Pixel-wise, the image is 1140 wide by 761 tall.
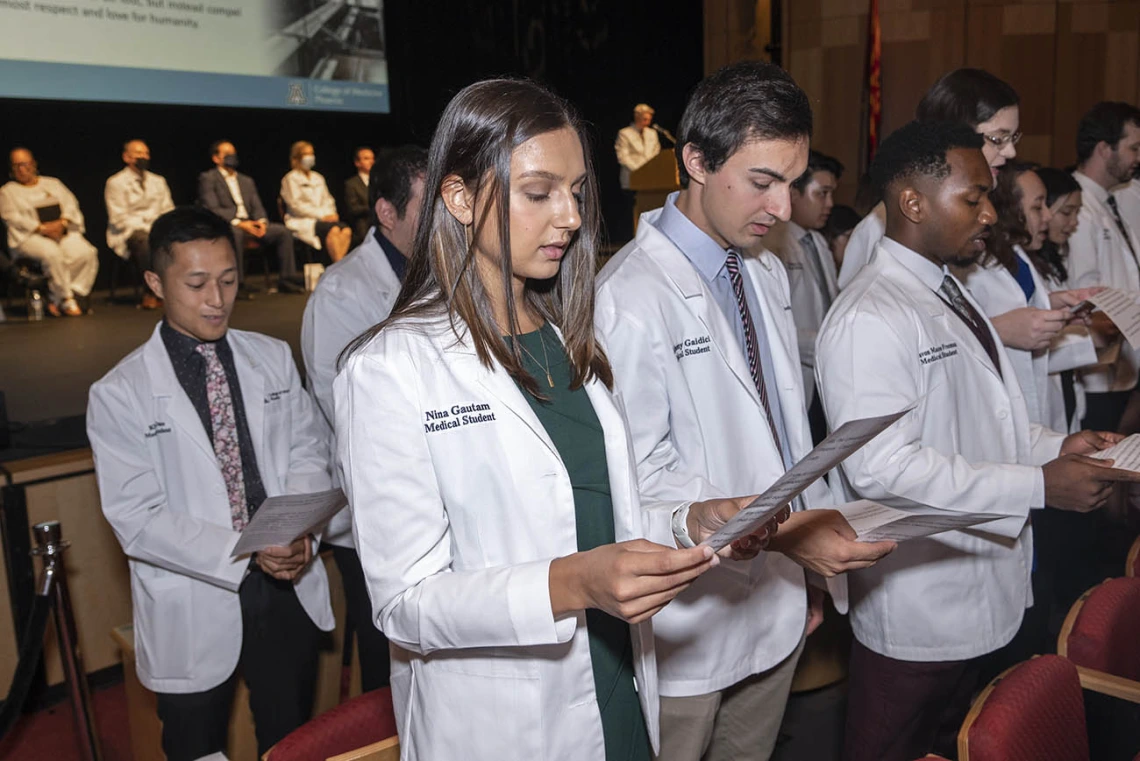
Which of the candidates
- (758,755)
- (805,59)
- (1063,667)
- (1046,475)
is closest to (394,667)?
(758,755)

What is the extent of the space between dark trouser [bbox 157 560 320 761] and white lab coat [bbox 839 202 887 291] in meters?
1.87

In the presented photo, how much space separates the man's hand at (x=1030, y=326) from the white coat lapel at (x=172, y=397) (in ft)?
6.35

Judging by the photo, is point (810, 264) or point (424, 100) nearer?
point (810, 264)

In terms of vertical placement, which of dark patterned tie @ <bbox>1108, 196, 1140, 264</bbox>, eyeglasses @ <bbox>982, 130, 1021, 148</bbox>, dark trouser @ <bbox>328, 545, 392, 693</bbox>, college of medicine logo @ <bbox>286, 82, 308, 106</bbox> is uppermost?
college of medicine logo @ <bbox>286, 82, 308, 106</bbox>

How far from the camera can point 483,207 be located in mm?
1215

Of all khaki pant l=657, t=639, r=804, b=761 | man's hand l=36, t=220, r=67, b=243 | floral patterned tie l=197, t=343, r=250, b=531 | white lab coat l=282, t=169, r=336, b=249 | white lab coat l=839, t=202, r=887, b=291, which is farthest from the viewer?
white lab coat l=282, t=169, r=336, b=249

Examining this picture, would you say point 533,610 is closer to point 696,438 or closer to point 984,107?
point 696,438

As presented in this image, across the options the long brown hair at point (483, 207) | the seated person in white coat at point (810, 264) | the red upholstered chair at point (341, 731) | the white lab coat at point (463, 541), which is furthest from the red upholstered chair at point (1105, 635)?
the seated person in white coat at point (810, 264)

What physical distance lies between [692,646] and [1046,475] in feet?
2.49

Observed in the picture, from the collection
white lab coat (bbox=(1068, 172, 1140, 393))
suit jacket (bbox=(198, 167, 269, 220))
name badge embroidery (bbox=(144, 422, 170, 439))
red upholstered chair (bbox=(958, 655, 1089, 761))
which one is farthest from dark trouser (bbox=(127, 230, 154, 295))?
red upholstered chair (bbox=(958, 655, 1089, 761))

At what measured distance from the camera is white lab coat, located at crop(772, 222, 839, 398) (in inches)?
149

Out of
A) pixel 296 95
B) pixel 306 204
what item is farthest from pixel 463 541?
pixel 306 204

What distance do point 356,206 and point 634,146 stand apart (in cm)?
302

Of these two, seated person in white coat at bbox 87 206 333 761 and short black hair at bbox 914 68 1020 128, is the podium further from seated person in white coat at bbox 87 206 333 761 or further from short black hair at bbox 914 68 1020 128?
seated person in white coat at bbox 87 206 333 761
